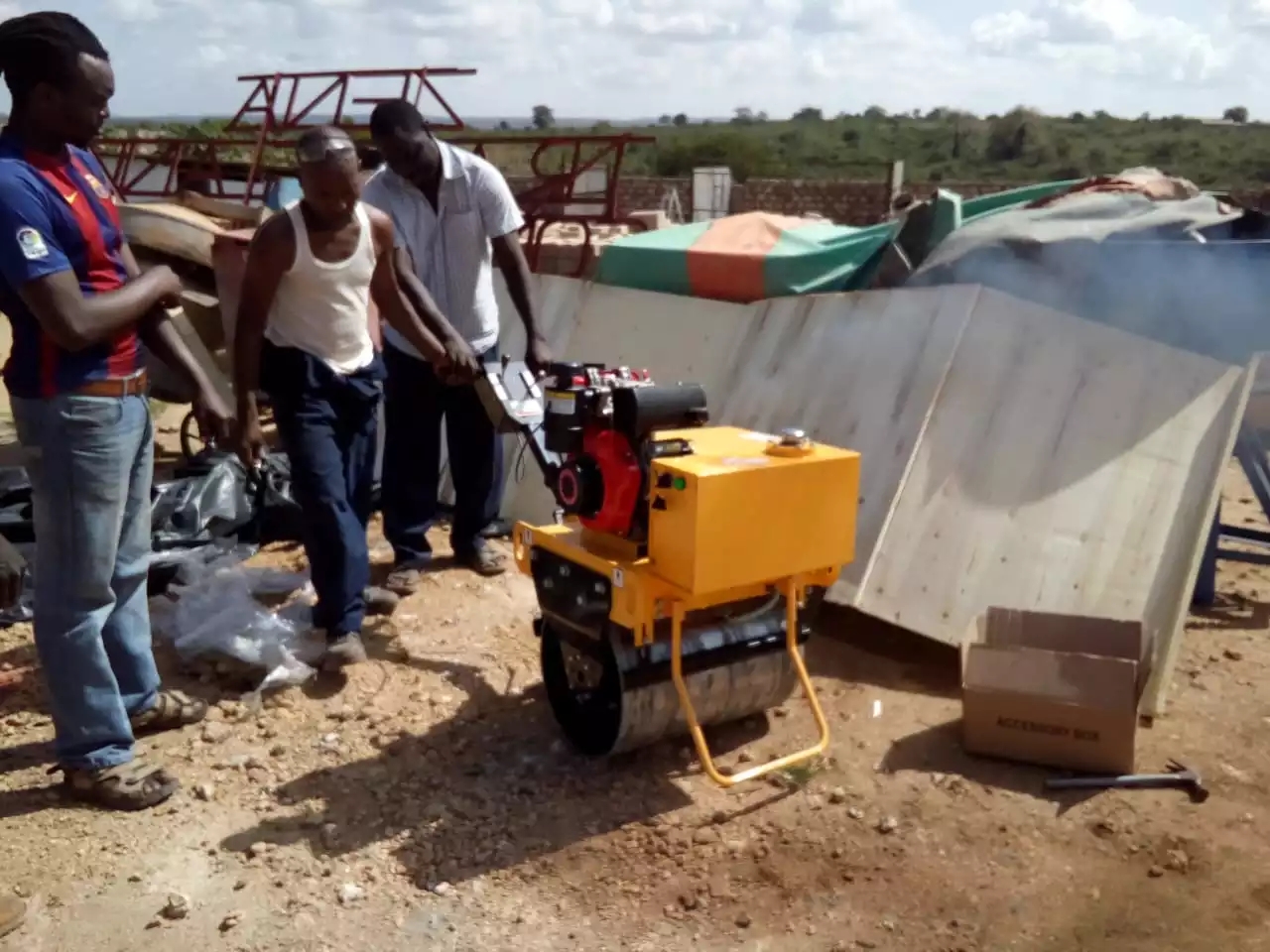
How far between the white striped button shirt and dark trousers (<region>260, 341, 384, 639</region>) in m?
0.70

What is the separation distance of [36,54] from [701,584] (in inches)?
84.4

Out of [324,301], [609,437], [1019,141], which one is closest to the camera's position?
[609,437]

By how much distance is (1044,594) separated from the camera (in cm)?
407

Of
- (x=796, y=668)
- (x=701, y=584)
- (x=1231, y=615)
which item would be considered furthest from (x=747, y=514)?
→ (x=1231, y=615)

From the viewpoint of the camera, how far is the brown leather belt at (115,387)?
10.0ft

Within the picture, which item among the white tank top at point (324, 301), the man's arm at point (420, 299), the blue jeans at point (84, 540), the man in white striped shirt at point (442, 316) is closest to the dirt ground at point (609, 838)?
the blue jeans at point (84, 540)

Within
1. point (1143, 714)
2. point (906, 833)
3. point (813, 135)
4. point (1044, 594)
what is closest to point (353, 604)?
point (906, 833)

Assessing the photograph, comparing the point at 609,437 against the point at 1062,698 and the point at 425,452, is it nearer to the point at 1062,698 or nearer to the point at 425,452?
the point at 1062,698

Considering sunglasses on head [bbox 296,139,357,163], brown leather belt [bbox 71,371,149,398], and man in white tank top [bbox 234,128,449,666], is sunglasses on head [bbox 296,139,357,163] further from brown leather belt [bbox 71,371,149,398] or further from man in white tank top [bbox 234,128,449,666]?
brown leather belt [bbox 71,371,149,398]

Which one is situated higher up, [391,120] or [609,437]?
[391,120]

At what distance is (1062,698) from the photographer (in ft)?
11.1

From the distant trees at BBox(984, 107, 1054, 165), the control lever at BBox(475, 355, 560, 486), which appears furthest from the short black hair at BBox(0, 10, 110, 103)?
the distant trees at BBox(984, 107, 1054, 165)

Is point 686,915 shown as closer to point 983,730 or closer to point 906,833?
point 906,833

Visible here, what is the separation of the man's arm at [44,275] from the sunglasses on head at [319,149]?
906mm
